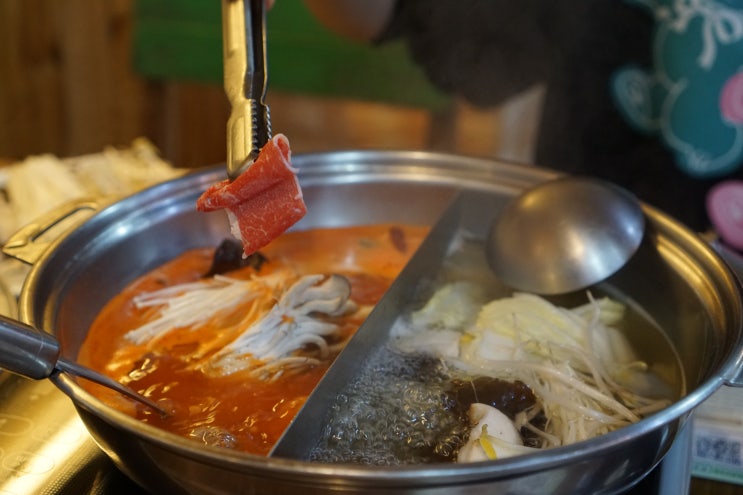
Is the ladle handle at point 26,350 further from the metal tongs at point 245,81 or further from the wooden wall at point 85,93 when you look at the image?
the wooden wall at point 85,93

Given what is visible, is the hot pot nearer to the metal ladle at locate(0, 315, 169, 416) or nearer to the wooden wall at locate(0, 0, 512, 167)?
the metal ladle at locate(0, 315, 169, 416)

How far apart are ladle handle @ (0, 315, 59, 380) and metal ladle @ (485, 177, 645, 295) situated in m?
1.18

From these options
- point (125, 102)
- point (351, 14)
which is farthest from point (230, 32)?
point (125, 102)

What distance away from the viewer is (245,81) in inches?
59.5

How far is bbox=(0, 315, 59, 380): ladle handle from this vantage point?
Answer: 3.54 feet

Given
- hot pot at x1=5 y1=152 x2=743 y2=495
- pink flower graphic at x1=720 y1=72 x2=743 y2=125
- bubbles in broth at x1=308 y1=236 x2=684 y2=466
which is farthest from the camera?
pink flower graphic at x1=720 y1=72 x2=743 y2=125

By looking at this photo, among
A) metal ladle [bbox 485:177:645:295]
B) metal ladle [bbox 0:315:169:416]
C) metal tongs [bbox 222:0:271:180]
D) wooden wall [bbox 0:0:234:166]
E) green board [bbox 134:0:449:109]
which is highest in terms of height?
metal tongs [bbox 222:0:271:180]

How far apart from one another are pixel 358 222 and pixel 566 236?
683 millimetres

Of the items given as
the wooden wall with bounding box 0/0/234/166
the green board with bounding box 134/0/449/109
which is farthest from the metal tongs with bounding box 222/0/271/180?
the wooden wall with bounding box 0/0/234/166

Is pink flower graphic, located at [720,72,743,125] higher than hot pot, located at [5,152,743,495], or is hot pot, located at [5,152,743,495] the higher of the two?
pink flower graphic, located at [720,72,743,125]

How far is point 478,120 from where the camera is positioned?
557 centimetres

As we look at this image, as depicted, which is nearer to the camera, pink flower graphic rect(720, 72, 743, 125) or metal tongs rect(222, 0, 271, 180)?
metal tongs rect(222, 0, 271, 180)

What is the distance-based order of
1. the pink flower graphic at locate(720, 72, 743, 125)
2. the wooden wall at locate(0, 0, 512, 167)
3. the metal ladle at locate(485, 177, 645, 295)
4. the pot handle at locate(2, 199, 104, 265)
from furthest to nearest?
the wooden wall at locate(0, 0, 512, 167), the pink flower graphic at locate(720, 72, 743, 125), the metal ladle at locate(485, 177, 645, 295), the pot handle at locate(2, 199, 104, 265)

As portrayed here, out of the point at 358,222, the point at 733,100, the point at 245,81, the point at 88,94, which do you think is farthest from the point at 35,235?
the point at 88,94
